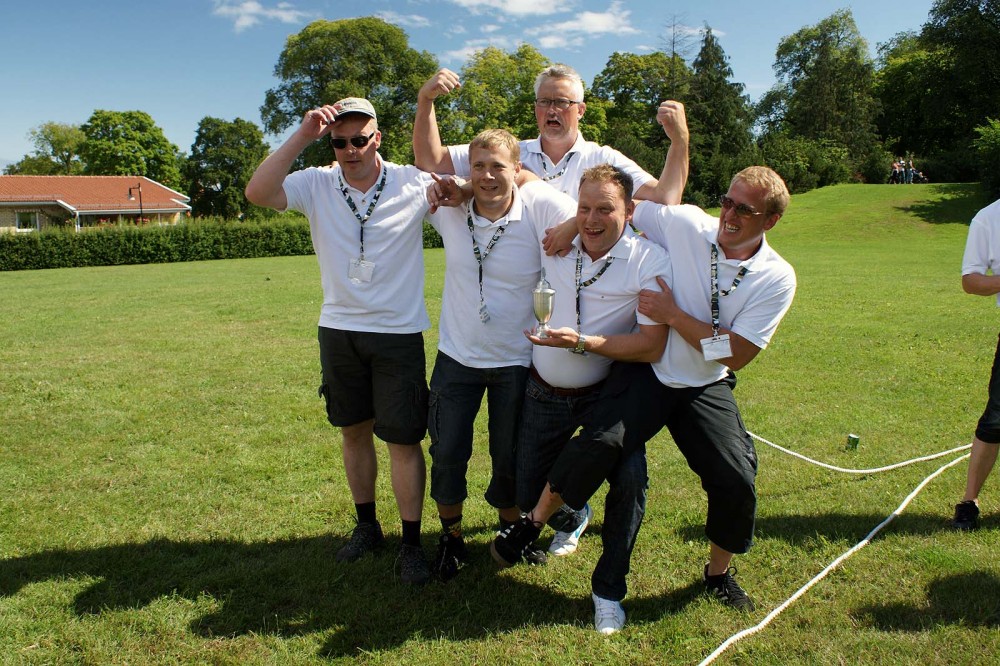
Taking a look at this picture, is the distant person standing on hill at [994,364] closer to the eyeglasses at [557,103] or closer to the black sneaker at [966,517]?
the black sneaker at [966,517]

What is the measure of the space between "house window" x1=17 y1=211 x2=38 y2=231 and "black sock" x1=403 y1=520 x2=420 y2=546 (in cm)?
6412

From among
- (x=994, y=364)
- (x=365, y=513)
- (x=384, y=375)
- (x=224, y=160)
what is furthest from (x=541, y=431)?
(x=224, y=160)

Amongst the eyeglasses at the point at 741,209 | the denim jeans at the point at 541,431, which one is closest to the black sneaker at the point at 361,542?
the denim jeans at the point at 541,431

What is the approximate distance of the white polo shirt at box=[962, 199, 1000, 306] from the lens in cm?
451

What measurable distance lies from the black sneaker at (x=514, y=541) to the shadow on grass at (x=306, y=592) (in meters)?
0.15

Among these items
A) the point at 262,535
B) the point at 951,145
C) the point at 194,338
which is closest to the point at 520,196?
the point at 262,535

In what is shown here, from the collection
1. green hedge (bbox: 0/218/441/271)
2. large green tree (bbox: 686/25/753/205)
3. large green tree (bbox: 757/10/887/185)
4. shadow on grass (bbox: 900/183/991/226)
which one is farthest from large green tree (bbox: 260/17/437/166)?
shadow on grass (bbox: 900/183/991/226)

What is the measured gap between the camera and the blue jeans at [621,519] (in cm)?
358

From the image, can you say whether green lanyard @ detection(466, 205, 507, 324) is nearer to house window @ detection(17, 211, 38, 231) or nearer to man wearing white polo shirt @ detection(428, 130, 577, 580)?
man wearing white polo shirt @ detection(428, 130, 577, 580)

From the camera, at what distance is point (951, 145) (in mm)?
58094

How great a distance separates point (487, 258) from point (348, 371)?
1.07m

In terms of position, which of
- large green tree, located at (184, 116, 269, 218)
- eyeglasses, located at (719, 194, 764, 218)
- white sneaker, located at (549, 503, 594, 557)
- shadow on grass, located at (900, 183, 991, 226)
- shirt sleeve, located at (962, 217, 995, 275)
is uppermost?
large green tree, located at (184, 116, 269, 218)

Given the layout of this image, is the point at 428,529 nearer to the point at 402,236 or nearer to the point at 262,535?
the point at 262,535

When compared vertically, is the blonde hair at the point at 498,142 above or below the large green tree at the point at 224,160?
below
